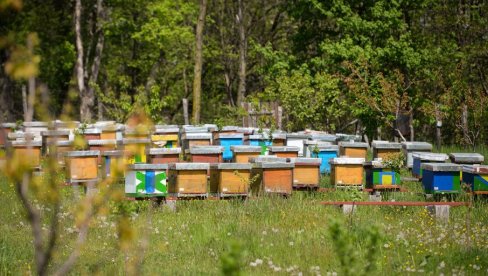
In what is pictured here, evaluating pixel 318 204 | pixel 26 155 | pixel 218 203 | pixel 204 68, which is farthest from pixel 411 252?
pixel 204 68

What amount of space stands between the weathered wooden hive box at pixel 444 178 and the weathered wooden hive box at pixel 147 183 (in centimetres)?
435

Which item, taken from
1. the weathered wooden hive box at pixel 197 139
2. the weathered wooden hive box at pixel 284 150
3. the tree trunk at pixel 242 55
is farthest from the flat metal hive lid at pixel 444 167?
the tree trunk at pixel 242 55

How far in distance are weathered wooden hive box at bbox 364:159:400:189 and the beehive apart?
3.02 m

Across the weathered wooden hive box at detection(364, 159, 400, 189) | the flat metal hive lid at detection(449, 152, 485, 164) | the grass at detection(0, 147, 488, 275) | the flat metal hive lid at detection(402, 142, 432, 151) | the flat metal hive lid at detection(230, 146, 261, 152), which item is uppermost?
the flat metal hive lid at detection(230, 146, 261, 152)

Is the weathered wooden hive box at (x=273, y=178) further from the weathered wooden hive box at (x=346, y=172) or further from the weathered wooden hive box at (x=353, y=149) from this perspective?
the weathered wooden hive box at (x=353, y=149)

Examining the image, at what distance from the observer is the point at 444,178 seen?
1230cm

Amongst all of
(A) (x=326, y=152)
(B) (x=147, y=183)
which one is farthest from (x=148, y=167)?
(A) (x=326, y=152)

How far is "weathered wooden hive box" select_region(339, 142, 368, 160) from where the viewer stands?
16.4m

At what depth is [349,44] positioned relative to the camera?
25078 mm

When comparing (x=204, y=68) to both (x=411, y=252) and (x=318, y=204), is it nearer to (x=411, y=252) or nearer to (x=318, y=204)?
(x=318, y=204)

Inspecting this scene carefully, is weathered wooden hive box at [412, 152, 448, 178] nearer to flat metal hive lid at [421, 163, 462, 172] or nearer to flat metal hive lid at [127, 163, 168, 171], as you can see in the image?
flat metal hive lid at [421, 163, 462, 172]

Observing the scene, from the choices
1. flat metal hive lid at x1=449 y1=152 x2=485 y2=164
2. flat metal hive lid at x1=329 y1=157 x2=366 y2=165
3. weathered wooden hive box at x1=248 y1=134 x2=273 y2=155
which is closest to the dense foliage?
weathered wooden hive box at x1=248 y1=134 x2=273 y2=155

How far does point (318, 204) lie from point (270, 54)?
16.1 meters

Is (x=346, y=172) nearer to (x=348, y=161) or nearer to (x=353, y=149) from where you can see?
(x=348, y=161)
